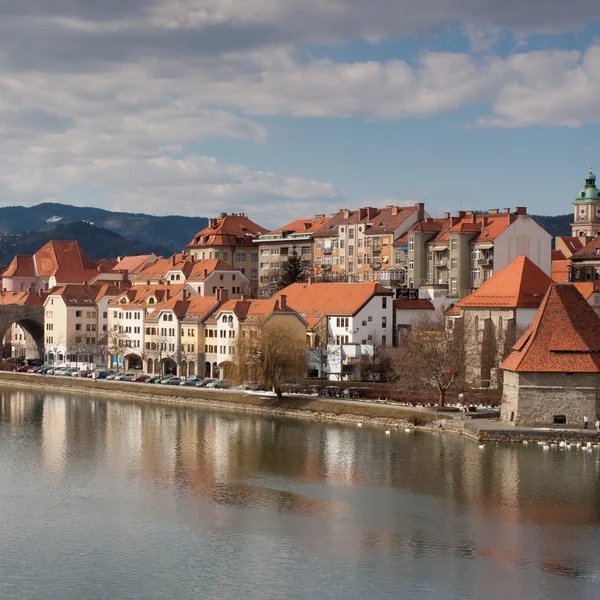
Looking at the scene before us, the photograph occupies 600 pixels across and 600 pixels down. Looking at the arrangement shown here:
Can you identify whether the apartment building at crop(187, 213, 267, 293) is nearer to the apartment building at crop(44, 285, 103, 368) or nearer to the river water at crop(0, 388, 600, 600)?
the apartment building at crop(44, 285, 103, 368)

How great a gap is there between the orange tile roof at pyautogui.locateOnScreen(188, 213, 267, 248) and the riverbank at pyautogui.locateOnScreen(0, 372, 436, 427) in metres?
36.0

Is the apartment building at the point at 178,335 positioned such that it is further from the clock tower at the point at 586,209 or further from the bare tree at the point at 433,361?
the clock tower at the point at 586,209

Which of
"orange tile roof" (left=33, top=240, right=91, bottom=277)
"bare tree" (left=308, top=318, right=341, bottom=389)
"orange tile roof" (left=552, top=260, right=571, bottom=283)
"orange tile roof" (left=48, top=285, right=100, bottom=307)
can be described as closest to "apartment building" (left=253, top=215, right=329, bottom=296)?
"orange tile roof" (left=48, top=285, right=100, bottom=307)

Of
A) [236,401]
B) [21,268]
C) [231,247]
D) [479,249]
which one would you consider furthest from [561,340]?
[21,268]

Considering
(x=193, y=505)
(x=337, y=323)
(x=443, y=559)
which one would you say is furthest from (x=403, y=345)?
(x=443, y=559)

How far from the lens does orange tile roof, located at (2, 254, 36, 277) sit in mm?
143775

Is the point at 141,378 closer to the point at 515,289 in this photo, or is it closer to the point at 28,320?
the point at 515,289

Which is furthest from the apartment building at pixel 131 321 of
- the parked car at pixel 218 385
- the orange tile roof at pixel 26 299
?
the parked car at pixel 218 385

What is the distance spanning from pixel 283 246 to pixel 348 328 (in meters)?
41.1

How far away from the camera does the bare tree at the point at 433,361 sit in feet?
234

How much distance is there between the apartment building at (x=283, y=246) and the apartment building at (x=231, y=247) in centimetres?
146

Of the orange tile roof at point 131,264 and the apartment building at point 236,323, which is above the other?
the orange tile roof at point 131,264

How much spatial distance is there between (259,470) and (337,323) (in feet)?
116

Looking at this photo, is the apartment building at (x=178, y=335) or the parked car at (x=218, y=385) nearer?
the parked car at (x=218, y=385)
